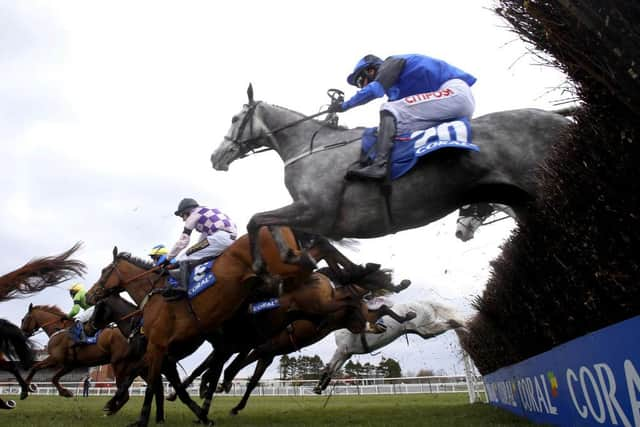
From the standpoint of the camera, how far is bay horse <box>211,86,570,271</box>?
3.65 m

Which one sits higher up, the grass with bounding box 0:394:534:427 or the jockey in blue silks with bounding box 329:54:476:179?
the jockey in blue silks with bounding box 329:54:476:179

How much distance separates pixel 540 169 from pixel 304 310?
4356 millimetres

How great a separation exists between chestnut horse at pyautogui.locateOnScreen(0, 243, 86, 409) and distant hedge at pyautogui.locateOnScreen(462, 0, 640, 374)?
7.09m

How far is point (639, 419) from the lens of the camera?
6.98ft

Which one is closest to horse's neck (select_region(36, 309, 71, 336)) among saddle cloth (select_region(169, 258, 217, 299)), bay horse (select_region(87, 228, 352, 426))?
bay horse (select_region(87, 228, 352, 426))

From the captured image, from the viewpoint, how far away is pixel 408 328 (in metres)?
10.7

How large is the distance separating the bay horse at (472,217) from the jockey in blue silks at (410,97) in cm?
89

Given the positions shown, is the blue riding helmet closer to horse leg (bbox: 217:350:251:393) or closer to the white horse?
horse leg (bbox: 217:350:251:393)

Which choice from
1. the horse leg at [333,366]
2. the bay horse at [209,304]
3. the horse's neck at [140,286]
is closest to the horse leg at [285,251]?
the bay horse at [209,304]

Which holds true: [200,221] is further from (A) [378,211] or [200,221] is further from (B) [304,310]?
(A) [378,211]

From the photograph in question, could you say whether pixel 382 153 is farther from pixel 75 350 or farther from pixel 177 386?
pixel 75 350

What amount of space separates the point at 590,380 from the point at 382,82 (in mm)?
2547

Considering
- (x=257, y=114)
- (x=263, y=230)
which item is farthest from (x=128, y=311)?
(x=257, y=114)

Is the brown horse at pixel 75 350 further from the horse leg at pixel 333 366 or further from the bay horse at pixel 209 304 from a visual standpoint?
the horse leg at pixel 333 366
